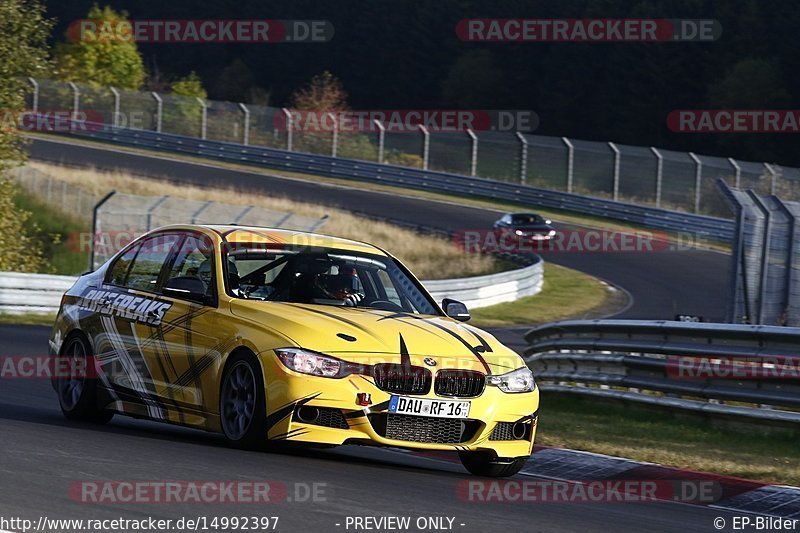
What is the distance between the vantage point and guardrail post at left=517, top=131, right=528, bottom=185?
1918 inches

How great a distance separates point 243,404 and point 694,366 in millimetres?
5316

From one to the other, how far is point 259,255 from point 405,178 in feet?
137

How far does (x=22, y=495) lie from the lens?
649 centimetres

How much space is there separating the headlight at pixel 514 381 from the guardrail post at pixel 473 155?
4129 centimetres

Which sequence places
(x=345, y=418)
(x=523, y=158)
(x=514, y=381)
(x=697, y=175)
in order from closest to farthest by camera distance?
(x=345, y=418) → (x=514, y=381) → (x=697, y=175) → (x=523, y=158)

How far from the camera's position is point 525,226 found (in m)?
40.7

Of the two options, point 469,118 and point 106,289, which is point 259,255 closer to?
point 106,289

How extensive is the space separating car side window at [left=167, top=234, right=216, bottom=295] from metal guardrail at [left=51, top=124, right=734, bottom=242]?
35278 millimetres

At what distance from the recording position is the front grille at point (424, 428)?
26.8ft

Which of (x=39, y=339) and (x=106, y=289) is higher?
(x=106, y=289)

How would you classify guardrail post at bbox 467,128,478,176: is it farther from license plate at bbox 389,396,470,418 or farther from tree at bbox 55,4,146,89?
license plate at bbox 389,396,470,418

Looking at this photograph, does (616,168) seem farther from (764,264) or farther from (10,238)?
(764,264)

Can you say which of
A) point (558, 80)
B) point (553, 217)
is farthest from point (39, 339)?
point (558, 80)

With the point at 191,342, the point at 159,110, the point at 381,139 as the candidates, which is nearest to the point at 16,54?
the point at 191,342
